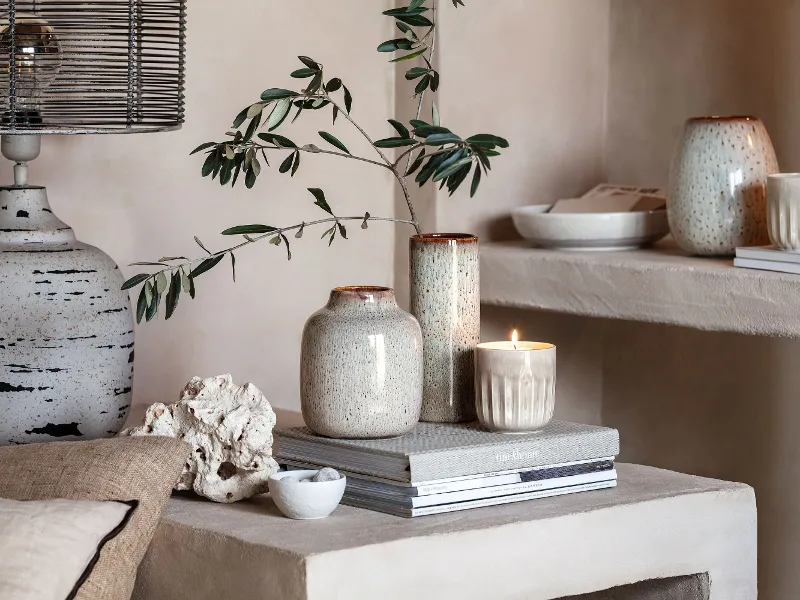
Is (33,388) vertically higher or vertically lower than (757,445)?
higher

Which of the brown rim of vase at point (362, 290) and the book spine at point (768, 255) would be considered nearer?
the brown rim of vase at point (362, 290)

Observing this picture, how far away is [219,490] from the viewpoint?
144 cm

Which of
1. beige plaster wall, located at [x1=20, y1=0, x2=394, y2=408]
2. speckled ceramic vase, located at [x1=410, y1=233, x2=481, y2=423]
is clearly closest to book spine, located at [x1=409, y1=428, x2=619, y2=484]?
speckled ceramic vase, located at [x1=410, y1=233, x2=481, y2=423]

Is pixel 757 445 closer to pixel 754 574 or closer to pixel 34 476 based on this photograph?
pixel 754 574

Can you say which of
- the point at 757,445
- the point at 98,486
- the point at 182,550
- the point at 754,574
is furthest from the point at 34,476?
the point at 757,445

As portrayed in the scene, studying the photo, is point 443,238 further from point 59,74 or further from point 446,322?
point 59,74

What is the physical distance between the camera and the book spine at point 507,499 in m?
1.37

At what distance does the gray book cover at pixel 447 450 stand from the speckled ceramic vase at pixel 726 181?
2.07 feet

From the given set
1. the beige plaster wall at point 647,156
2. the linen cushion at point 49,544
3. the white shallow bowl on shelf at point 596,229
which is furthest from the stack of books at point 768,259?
the linen cushion at point 49,544

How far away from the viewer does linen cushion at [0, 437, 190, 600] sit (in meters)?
1.29

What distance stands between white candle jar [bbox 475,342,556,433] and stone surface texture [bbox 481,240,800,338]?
21.0 inches

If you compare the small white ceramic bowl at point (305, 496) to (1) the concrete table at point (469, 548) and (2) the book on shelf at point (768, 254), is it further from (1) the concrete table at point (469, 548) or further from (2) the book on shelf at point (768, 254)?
(2) the book on shelf at point (768, 254)

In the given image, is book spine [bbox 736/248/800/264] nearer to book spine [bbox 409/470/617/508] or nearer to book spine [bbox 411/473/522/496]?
book spine [bbox 409/470/617/508]

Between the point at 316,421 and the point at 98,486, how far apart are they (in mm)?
261
